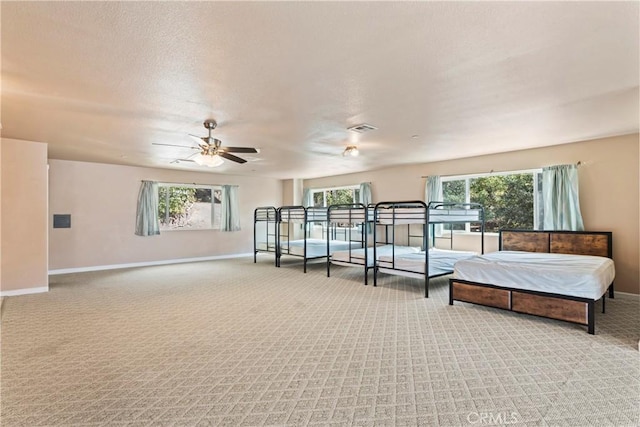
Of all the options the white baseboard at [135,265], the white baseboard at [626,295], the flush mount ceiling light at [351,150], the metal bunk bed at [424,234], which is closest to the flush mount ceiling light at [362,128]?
the flush mount ceiling light at [351,150]

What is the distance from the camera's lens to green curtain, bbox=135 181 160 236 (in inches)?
305

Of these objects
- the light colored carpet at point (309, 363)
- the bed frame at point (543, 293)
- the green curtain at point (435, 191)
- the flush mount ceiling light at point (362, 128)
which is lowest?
the light colored carpet at point (309, 363)

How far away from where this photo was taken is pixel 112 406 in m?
2.11

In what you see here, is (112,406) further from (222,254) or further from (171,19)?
(222,254)

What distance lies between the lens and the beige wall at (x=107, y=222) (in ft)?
22.5

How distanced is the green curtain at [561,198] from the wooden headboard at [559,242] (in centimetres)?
15

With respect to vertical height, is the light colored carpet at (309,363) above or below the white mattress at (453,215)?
below

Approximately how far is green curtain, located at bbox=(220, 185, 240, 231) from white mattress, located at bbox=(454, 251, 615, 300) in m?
6.60

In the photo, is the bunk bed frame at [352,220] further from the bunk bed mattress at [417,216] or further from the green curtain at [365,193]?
the green curtain at [365,193]

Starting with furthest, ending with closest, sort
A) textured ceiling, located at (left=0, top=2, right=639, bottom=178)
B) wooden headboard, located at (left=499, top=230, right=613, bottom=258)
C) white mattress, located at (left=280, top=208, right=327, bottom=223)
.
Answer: white mattress, located at (left=280, top=208, right=327, bottom=223) → wooden headboard, located at (left=499, top=230, right=613, bottom=258) → textured ceiling, located at (left=0, top=2, right=639, bottom=178)

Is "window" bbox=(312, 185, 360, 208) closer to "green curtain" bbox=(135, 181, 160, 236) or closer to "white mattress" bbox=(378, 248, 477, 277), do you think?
"white mattress" bbox=(378, 248, 477, 277)

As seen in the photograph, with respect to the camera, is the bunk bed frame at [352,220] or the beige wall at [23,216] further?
the bunk bed frame at [352,220]

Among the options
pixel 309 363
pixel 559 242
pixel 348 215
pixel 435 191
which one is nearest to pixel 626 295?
pixel 559 242

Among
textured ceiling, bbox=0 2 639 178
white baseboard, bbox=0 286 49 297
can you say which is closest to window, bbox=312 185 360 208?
textured ceiling, bbox=0 2 639 178
